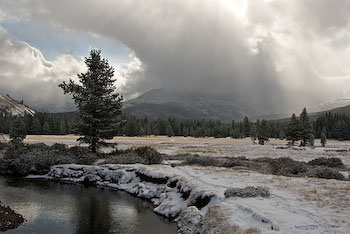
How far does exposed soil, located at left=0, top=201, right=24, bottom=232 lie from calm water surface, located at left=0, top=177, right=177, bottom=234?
40 centimetres

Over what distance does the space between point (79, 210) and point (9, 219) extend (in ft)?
14.5

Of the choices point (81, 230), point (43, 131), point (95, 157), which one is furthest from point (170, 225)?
point (43, 131)

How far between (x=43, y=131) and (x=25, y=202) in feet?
441

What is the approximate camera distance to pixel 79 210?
1962cm

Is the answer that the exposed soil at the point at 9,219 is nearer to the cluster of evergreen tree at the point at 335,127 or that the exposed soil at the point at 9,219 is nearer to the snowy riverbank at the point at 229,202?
the snowy riverbank at the point at 229,202

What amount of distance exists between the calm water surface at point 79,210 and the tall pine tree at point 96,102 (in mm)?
11398

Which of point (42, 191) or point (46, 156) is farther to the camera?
point (46, 156)

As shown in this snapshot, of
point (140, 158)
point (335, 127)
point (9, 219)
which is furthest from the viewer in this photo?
point (335, 127)

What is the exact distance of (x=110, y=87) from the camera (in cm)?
4075

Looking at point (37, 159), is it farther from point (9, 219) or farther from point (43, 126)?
point (43, 126)

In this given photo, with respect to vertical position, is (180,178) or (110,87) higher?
(110,87)

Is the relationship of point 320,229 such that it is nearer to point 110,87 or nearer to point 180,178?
point 180,178

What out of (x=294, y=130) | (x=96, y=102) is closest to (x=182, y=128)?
(x=294, y=130)

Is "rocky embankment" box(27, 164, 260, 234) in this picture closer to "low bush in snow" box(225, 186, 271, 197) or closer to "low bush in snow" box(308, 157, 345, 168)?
"low bush in snow" box(225, 186, 271, 197)
